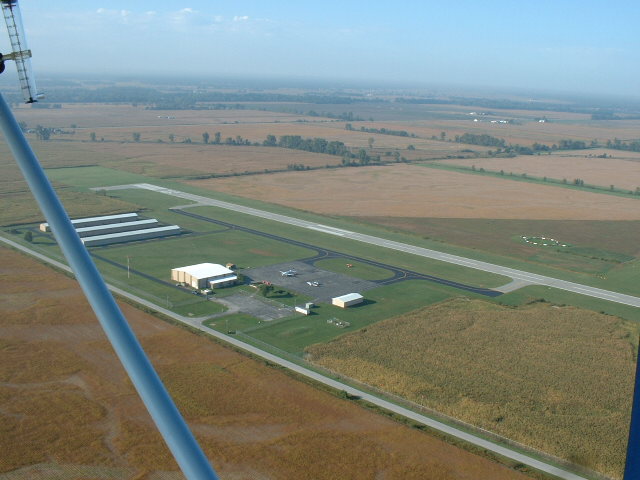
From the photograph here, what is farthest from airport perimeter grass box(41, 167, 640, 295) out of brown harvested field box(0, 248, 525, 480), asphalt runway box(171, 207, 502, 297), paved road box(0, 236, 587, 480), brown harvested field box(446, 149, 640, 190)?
brown harvested field box(446, 149, 640, 190)

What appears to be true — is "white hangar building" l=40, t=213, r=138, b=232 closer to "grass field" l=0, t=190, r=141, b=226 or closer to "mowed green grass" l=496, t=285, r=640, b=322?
"grass field" l=0, t=190, r=141, b=226

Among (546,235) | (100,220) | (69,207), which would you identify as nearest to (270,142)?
(69,207)

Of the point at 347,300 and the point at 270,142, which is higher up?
the point at 347,300

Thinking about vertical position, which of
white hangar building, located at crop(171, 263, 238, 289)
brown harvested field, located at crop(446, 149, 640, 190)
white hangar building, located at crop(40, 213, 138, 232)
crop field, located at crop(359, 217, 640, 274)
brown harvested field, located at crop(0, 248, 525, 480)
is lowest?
brown harvested field, located at crop(446, 149, 640, 190)

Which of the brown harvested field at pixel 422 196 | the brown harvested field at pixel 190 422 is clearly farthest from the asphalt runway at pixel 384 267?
the brown harvested field at pixel 190 422

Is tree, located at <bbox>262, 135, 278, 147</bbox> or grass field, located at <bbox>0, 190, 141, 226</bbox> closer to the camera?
grass field, located at <bbox>0, 190, 141, 226</bbox>

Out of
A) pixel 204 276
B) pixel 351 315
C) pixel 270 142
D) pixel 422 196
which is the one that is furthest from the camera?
pixel 270 142

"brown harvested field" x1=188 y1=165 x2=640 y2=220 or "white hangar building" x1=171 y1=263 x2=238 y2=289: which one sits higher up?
"white hangar building" x1=171 y1=263 x2=238 y2=289

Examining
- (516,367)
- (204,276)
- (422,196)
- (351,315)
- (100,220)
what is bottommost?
(422,196)

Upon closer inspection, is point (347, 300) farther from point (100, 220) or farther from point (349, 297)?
point (100, 220)
